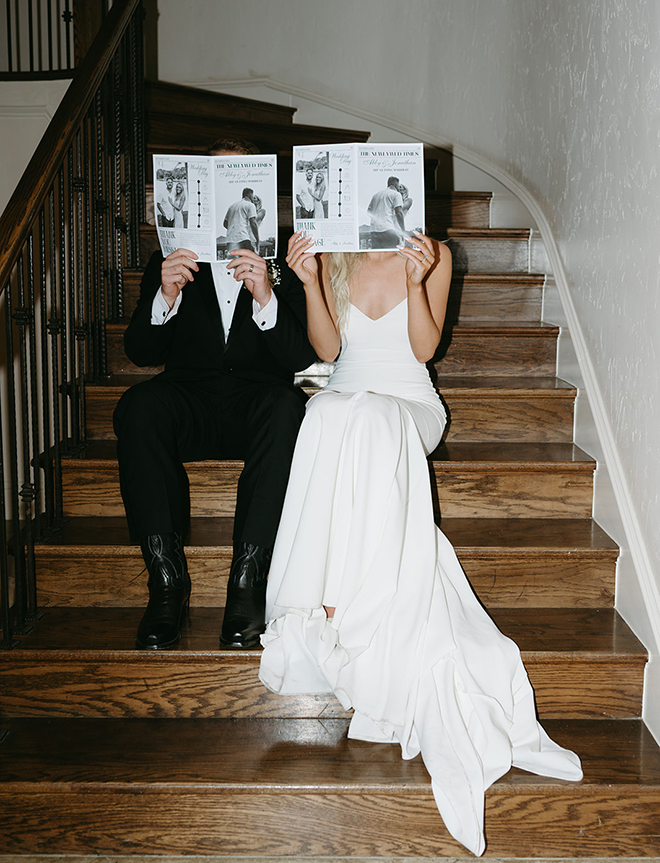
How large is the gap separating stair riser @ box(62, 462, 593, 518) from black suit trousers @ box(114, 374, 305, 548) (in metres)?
0.18

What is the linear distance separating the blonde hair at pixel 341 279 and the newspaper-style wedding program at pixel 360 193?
0.99 ft

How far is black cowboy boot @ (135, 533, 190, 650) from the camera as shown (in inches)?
66.4

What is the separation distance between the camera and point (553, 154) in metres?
2.53

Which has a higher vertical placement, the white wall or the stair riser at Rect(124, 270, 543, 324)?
the white wall

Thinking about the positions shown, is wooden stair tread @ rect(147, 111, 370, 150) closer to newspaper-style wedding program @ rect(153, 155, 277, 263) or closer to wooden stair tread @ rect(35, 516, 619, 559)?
newspaper-style wedding program @ rect(153, 155, 277, 263)

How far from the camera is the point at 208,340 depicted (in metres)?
2.04

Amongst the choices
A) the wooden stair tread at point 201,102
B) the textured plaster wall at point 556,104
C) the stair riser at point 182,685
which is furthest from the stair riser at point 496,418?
the wooden stair tread at point 201,102

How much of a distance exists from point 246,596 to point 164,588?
7.6 inches

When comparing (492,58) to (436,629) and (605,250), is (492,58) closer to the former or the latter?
(605,250)

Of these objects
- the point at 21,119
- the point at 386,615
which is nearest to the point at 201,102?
the point at 21,119

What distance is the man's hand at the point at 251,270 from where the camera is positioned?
1.75 m

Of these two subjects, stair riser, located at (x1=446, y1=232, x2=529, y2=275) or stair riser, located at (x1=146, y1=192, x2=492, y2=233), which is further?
stair riser, located at (x1=146, y1=192, x2=492, y2=233)

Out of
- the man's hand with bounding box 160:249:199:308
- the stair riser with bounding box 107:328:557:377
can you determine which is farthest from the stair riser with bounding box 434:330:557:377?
the man's hand with bounding box 160:249:199:308

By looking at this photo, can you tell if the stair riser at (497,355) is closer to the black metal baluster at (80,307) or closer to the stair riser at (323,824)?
the black metal baluster at (80,307)
